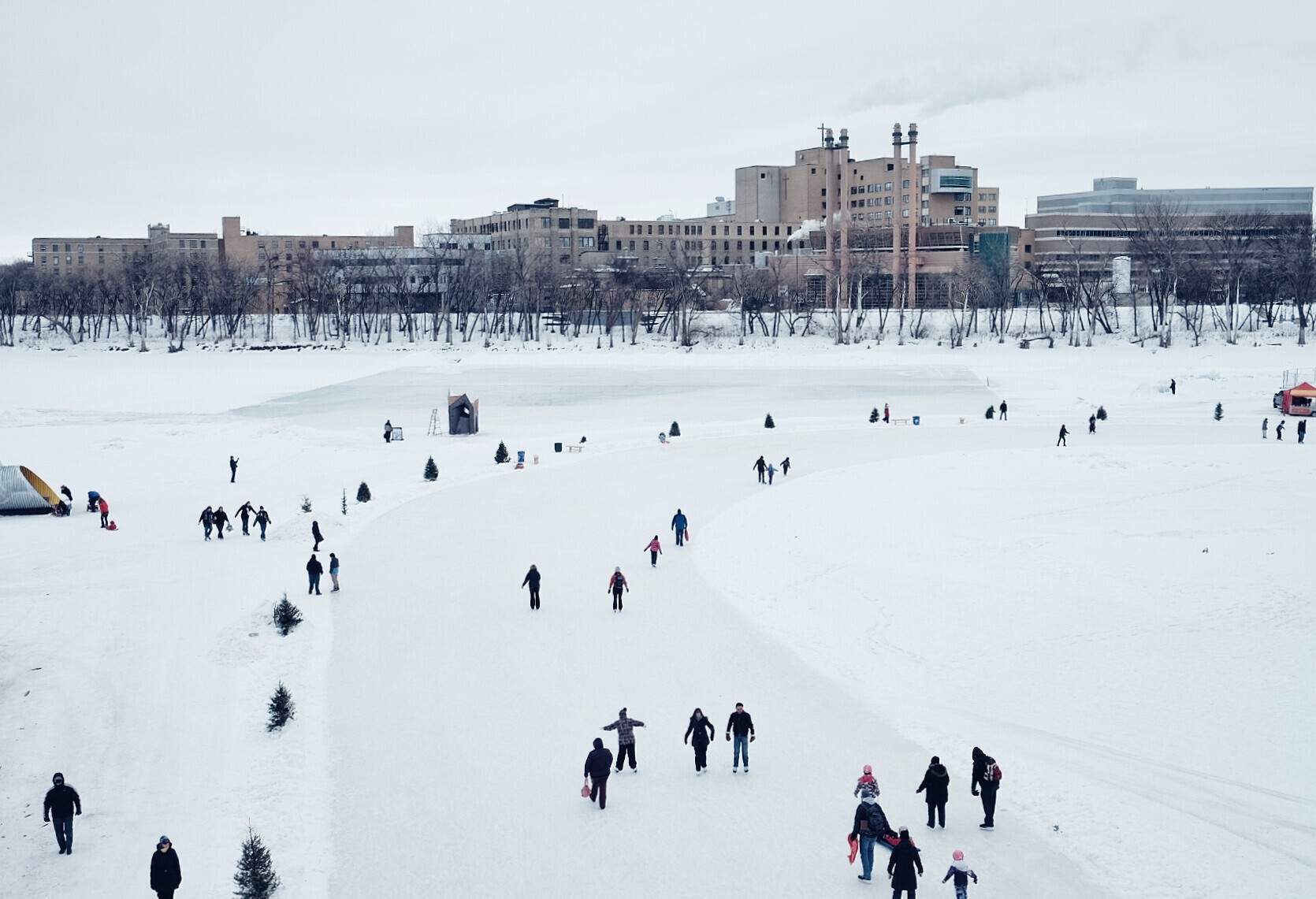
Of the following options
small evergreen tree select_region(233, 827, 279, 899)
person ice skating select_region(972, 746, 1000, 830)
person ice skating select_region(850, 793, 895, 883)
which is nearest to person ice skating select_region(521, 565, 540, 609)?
small evergreen tree select_region(233, 827, 279, 899)

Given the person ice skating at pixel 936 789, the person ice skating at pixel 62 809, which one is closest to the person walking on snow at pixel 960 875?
the person ice skating at pixel 936 789

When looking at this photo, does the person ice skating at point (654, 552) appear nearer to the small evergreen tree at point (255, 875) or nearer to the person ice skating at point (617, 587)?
the person ice skating at point (617, 587)

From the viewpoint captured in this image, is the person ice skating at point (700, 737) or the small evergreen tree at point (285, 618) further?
the small evergreen tree at point (285, 618)

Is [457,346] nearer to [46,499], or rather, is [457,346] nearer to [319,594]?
[46,499]

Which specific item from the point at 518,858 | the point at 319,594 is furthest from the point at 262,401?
the point at 518,858

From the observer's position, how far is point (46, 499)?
32.2 m

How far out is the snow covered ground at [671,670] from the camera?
1276 centimetres

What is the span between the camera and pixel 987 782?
13.1 m

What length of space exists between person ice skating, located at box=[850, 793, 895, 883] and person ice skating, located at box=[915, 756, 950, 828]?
3.21ft

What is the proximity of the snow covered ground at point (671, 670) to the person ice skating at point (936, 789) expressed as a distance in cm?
29

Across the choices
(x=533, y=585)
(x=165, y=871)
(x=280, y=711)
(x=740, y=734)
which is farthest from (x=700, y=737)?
(x=533, y=585)

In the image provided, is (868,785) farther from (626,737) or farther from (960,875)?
(626,737)

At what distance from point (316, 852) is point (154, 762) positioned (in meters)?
3.61

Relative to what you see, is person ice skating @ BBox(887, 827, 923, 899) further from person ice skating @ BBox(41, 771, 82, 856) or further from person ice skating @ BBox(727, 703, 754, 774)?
person ice skating @ BBox(41, 771, 82, 856)
